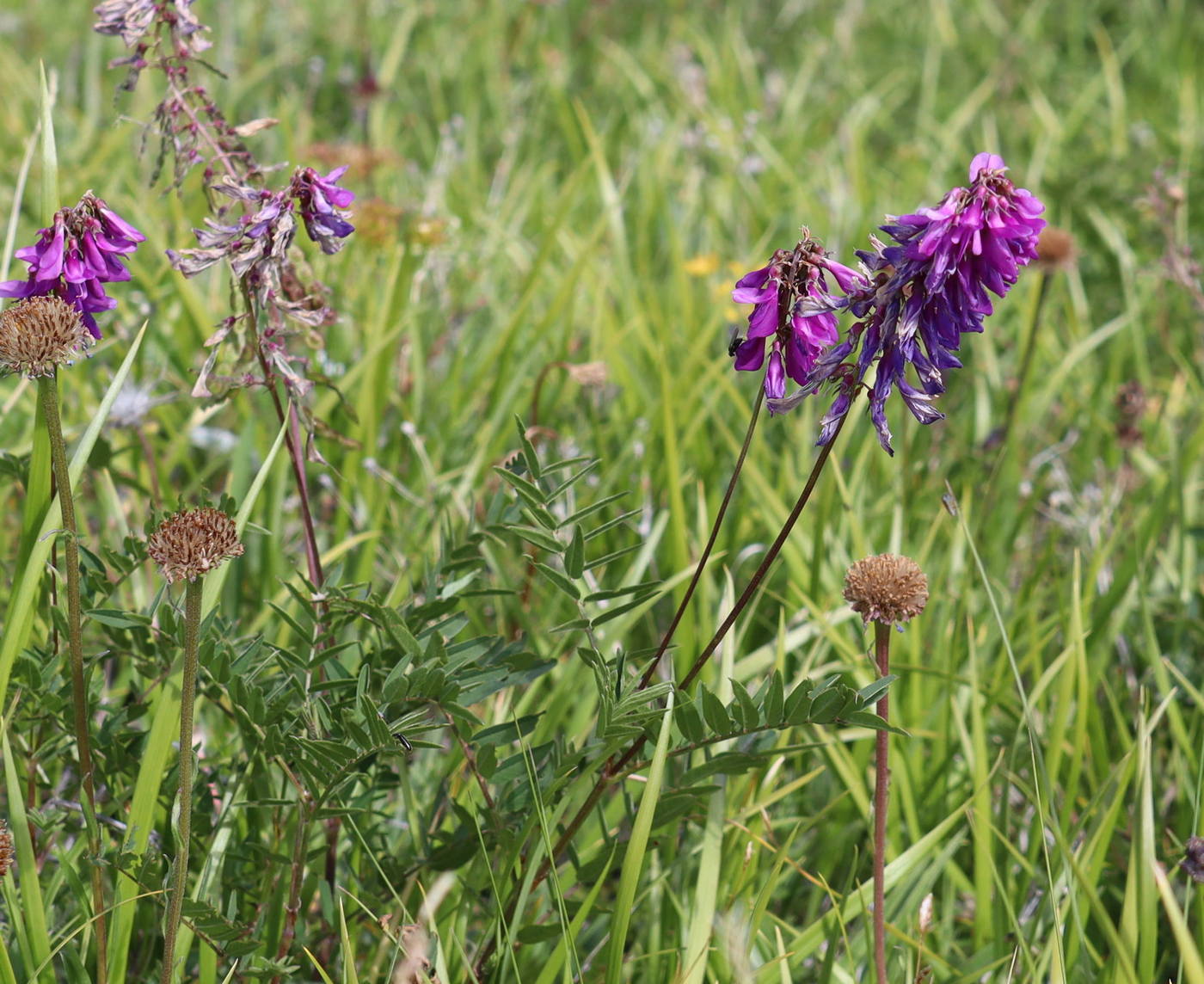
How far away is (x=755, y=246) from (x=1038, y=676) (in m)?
1.56

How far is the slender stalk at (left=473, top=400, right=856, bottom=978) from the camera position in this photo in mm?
1058

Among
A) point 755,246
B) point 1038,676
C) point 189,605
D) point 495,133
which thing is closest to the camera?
point 189,605

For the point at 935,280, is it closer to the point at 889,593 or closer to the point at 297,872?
the point at 889,593

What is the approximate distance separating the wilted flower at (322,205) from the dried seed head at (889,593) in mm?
654

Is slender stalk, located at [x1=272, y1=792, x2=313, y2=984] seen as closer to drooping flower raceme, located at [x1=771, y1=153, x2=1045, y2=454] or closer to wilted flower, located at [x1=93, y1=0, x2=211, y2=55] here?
drooping flower raceme, located at [x1=771, y1=153, x2=1045, y2=454]

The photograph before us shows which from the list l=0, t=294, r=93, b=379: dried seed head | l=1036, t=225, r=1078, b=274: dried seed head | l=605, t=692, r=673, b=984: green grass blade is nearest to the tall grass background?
l=605, t=692, r=673, b=984: green grass blade

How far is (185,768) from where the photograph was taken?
3.45 ft

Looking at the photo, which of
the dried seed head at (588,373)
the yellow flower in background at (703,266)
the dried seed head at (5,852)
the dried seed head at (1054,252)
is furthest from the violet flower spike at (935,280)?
the yellow flower in background at (703,266)

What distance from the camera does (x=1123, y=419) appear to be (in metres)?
2.46

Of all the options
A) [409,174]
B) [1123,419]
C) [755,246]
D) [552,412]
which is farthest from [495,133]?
[1123,419]

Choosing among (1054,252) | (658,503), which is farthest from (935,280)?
(1054,252)

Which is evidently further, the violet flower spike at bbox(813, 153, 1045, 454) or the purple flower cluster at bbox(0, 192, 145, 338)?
the purple flower cluster at bbox(0, 192, 145, 338)

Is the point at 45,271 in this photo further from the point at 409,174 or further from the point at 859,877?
the point at 409,174

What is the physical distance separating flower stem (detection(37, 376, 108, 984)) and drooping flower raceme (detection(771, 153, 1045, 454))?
671 mm
